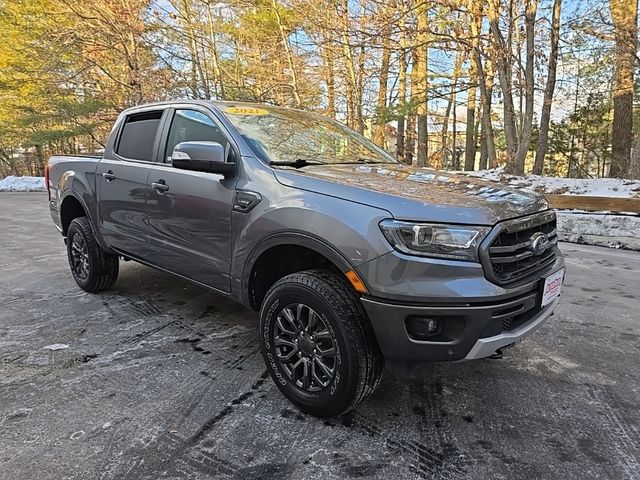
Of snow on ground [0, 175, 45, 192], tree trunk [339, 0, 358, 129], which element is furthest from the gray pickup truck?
snow on ground [0, 175, 45, 192]

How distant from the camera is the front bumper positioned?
6.25 ft

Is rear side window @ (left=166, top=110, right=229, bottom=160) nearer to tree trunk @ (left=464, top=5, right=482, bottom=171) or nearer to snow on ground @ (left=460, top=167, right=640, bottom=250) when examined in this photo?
snow on ground @ (left=460, top=167, right=640, bottom=250)

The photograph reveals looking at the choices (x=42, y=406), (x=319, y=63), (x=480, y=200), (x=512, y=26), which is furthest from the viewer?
(x=319, y=63)

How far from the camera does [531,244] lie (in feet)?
7.16

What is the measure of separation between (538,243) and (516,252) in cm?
21

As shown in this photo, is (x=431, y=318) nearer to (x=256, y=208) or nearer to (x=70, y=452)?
(x=256, y=208)

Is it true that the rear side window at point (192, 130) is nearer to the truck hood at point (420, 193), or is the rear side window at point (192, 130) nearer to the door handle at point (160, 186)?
the door handle at point (160, 186)

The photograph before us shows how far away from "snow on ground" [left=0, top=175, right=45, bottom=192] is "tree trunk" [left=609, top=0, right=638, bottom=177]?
18.4 m

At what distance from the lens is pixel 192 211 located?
9.58 feet

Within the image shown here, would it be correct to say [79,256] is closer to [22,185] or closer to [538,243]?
[538,243]

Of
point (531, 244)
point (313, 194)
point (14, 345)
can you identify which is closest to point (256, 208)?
point (313, 194)

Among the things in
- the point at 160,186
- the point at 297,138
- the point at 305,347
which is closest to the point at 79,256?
the point at 160,186

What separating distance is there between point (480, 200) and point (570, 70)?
1511cm

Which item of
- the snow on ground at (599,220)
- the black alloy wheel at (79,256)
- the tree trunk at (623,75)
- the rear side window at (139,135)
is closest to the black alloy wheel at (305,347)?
the rear side window at (139,135)
